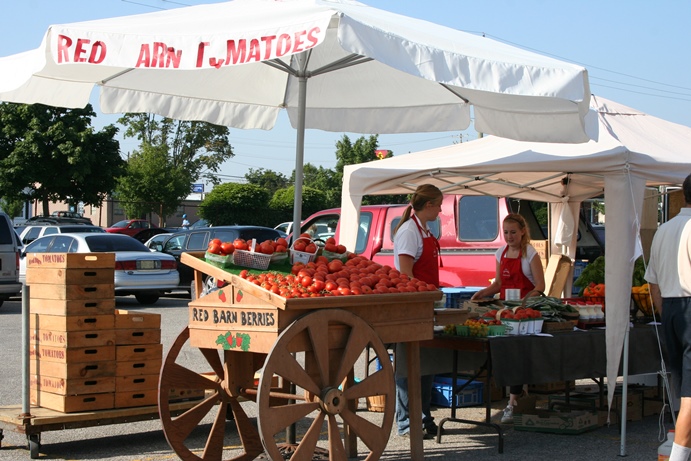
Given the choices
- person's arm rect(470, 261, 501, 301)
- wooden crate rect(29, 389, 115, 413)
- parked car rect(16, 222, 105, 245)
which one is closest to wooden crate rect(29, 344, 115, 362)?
wooden crate rect(29, 389, 115, 413)

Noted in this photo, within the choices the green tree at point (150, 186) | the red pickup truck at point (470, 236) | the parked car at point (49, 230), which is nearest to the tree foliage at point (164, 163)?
the green tree at point (150, 186)

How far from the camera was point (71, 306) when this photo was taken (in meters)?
6.80

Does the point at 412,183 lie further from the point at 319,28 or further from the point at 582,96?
the point at 319,28

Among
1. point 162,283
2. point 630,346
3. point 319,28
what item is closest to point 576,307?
point 630,346

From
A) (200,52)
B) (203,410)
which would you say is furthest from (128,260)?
(200,52)

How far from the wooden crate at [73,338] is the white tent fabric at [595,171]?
3568 millimetres

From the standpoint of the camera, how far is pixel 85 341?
6.84m

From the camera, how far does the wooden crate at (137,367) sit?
275 inches

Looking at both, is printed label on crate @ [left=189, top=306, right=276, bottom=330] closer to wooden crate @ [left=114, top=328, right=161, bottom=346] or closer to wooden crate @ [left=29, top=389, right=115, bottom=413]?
wooden crate @ [left=114, top=328, right=161, bottom=346]

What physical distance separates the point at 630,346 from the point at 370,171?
3.21m

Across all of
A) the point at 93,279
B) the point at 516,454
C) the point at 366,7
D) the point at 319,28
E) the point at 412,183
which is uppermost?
the point at 366,7

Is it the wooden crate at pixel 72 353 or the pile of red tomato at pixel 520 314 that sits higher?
the pile of red tomato at pixel 520 314

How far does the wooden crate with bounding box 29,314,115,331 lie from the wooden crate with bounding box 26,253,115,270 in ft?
1.25

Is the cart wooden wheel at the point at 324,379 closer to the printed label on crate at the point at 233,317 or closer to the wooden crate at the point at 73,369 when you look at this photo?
the printed label on crate at the point at 233,317
